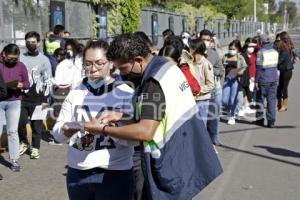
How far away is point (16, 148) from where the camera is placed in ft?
24.1

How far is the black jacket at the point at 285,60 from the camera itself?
11977 mm

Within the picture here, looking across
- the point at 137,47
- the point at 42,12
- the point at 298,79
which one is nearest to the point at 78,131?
the point at 137,47

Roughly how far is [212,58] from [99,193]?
6.68 m

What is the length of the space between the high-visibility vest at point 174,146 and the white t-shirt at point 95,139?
0.31 meters

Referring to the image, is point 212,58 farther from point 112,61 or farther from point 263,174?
point 112,61

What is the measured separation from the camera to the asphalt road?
20.6 ft

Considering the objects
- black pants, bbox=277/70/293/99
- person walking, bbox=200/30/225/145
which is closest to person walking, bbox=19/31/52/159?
person walking, bbox=200/30/225/145

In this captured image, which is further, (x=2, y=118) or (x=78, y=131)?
(x=2, y=118)

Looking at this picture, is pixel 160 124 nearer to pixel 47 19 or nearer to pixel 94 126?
pixel 94 126

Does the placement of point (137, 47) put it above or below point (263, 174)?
above

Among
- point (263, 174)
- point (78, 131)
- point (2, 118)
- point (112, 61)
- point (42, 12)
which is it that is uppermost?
point (42, 12)

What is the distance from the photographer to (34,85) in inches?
318

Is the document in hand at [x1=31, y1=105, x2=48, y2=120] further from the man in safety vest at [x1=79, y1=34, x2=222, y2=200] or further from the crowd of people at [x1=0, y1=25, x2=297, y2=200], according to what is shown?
the man in safety vest at [x1=79, y1=34, x2=222, y2=200]

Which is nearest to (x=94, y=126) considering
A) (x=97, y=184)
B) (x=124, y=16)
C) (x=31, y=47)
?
(x=97, y=184)
